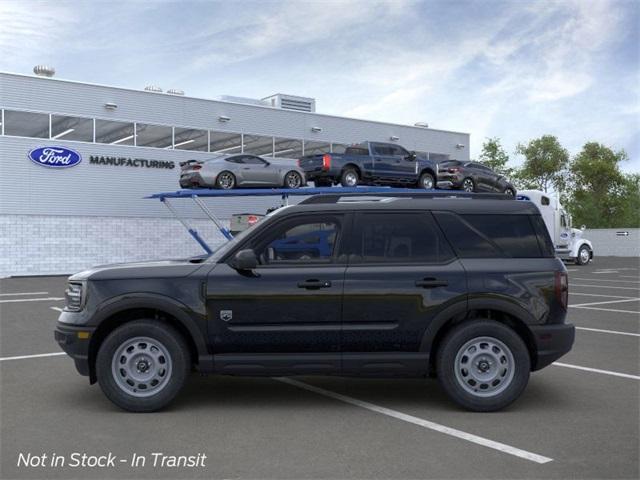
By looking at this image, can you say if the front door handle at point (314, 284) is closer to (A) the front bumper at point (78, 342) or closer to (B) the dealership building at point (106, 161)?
(A) the front bumper at point (78, 342)

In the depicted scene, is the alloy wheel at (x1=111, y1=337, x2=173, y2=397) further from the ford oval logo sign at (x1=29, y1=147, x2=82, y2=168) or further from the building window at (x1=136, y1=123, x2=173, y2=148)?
the building window at (x1=136, y1=123, x2=173, y2=148)

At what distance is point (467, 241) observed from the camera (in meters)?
5.98

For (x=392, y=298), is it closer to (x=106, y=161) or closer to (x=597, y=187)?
(x=106, y=161)

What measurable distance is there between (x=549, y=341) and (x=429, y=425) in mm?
1358

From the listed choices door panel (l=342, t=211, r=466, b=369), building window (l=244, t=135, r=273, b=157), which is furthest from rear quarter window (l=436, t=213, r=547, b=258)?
building window (l=244, t=135, r=273, b=157)

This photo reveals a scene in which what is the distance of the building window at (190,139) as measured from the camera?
29.6 meters

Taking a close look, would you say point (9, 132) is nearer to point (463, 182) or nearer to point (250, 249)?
point (463, 182)

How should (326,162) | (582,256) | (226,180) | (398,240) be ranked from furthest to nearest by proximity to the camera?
(582,256) < (226,180) < (326,162) < (398,240)

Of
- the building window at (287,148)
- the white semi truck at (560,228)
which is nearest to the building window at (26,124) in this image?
the building window at (287,148)

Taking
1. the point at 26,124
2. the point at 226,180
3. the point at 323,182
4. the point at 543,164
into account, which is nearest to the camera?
the point at 226,180

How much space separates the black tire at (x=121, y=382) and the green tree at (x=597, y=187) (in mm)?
67721

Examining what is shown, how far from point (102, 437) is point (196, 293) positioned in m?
1.37

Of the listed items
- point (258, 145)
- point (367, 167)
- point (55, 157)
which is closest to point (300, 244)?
point (367, 167)

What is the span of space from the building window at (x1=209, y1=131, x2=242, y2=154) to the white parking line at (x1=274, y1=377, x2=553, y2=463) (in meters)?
24.9
